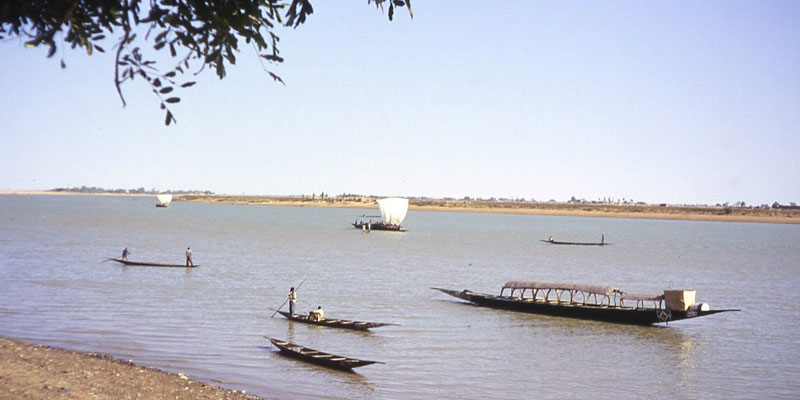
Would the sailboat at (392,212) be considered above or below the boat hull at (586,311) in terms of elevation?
above

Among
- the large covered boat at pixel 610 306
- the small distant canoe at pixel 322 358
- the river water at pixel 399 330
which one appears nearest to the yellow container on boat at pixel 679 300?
the large covered boat at pixel 610 306

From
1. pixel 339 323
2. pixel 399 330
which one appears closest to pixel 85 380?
pixel 339 323

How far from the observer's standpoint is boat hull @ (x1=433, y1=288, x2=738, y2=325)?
27.5 m

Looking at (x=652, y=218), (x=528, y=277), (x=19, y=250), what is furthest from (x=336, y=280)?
(x=652, y=218)

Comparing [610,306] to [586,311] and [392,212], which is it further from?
[392,212]

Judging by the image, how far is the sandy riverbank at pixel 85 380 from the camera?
14.2 m

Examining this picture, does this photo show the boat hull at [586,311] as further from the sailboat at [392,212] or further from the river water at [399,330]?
the sailboat at [392,212]

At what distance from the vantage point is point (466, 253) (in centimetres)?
6512

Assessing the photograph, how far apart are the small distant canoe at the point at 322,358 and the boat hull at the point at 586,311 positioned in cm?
1298

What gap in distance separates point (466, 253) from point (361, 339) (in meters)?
42.1

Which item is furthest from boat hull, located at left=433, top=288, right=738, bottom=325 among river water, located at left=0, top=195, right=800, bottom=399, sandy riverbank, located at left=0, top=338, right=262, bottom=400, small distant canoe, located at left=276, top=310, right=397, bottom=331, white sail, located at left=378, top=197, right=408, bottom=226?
white sail, located at left=378, top=197, right=408, bottom=226

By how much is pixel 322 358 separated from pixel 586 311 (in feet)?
45.3

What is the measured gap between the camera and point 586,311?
2931cm

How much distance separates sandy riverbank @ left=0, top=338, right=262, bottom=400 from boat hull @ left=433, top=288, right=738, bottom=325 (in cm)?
1677
